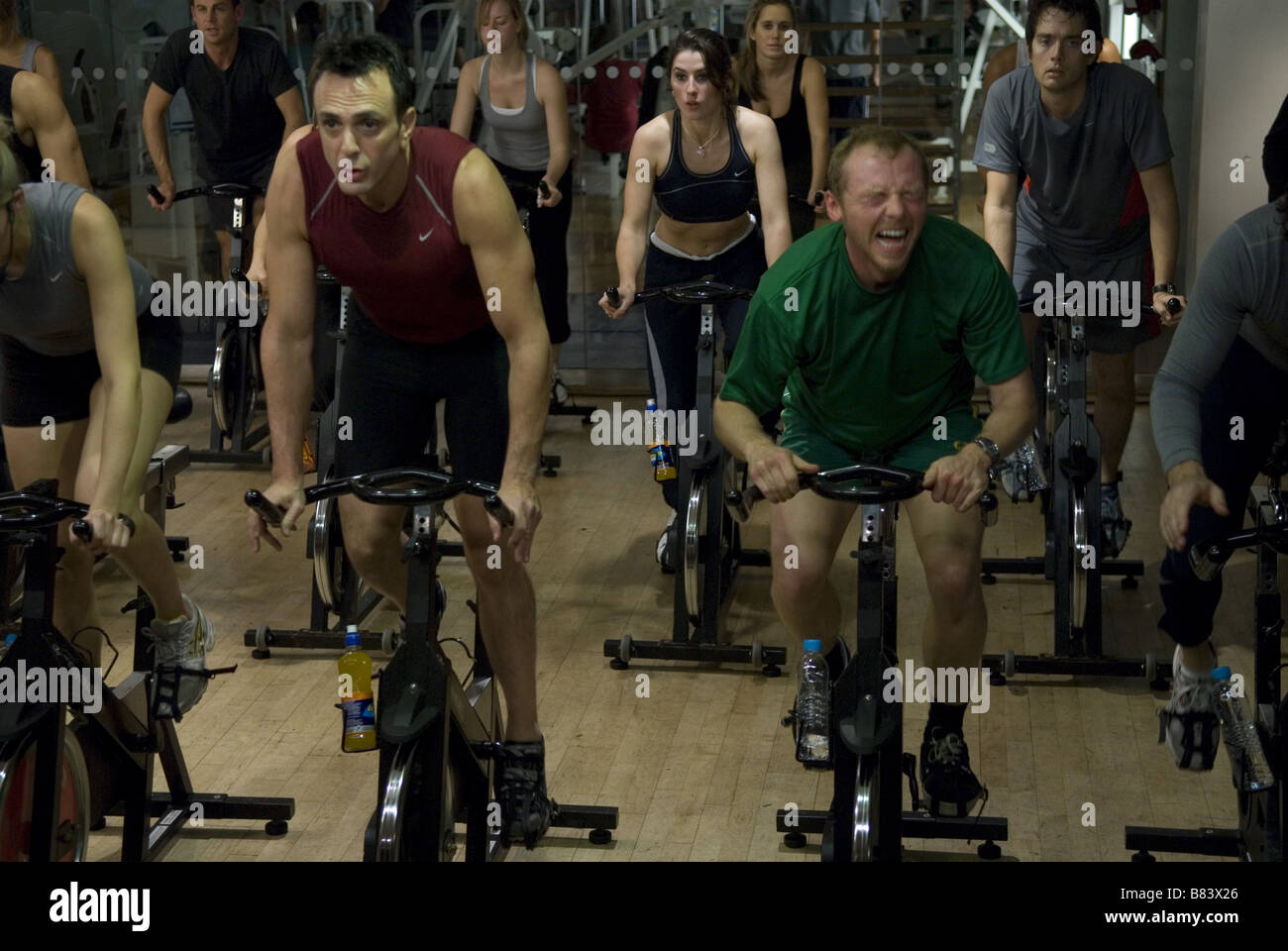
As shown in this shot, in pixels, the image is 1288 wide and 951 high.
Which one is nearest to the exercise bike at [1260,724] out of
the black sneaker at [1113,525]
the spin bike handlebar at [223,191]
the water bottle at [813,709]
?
the water bottle at [813,709]

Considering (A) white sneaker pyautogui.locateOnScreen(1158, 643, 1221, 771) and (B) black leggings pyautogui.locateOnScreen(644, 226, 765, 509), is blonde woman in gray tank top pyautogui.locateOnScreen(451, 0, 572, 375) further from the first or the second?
(A) white sneaker pyautogui.locateOnScreen(1158, 643, 1221, 771)

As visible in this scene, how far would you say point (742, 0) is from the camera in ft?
22.7

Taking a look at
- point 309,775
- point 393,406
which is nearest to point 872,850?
point 393,406

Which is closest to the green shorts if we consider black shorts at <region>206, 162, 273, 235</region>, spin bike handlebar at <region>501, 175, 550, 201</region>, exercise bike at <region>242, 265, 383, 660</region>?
exercise bike at <region>242, 265, 383, 660</region>

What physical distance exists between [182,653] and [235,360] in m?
2.68

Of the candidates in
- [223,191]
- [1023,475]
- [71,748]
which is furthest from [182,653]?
[223,191]

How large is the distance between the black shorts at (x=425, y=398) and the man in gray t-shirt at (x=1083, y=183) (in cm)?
174

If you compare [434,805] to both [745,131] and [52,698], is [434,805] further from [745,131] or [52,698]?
[745,131]

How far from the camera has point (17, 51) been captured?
560 cm

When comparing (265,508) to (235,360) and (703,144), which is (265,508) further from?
(235,360)

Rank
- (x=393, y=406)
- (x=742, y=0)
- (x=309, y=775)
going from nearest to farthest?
1. (x=393, y=406)
2. (x=309, y=775)
3. (x=742, y=0)

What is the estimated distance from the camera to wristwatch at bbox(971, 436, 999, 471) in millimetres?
2752

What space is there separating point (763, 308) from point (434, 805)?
105 centimetres

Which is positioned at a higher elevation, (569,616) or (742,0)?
(742,0)
